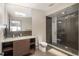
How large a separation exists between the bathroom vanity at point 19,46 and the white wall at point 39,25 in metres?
0.12

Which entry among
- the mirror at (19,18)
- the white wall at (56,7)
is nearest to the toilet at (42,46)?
the mirror at (19,18)

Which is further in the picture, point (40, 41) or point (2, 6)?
point (40, 41)

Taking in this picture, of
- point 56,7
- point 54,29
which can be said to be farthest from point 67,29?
point 56,7

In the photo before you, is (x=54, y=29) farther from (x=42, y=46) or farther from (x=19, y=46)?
(x=19, y=46)

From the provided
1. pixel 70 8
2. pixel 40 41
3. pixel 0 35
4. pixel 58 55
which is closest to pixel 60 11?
pixel 70 8

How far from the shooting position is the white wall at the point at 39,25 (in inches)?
63.6

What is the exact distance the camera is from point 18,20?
161cm

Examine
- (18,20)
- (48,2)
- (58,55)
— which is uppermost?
(48,2)

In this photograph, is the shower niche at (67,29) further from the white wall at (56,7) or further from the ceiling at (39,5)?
the ceiling at (39,5)

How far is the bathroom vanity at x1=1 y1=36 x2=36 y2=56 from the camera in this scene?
4.99 ft

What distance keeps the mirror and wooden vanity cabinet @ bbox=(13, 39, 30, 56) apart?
24cm

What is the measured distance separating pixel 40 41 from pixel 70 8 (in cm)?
80

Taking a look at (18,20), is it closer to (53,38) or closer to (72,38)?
(53,38)

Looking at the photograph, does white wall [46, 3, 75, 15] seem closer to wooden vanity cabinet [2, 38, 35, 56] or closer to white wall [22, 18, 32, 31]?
white wall [22, 18, 32, 31]
